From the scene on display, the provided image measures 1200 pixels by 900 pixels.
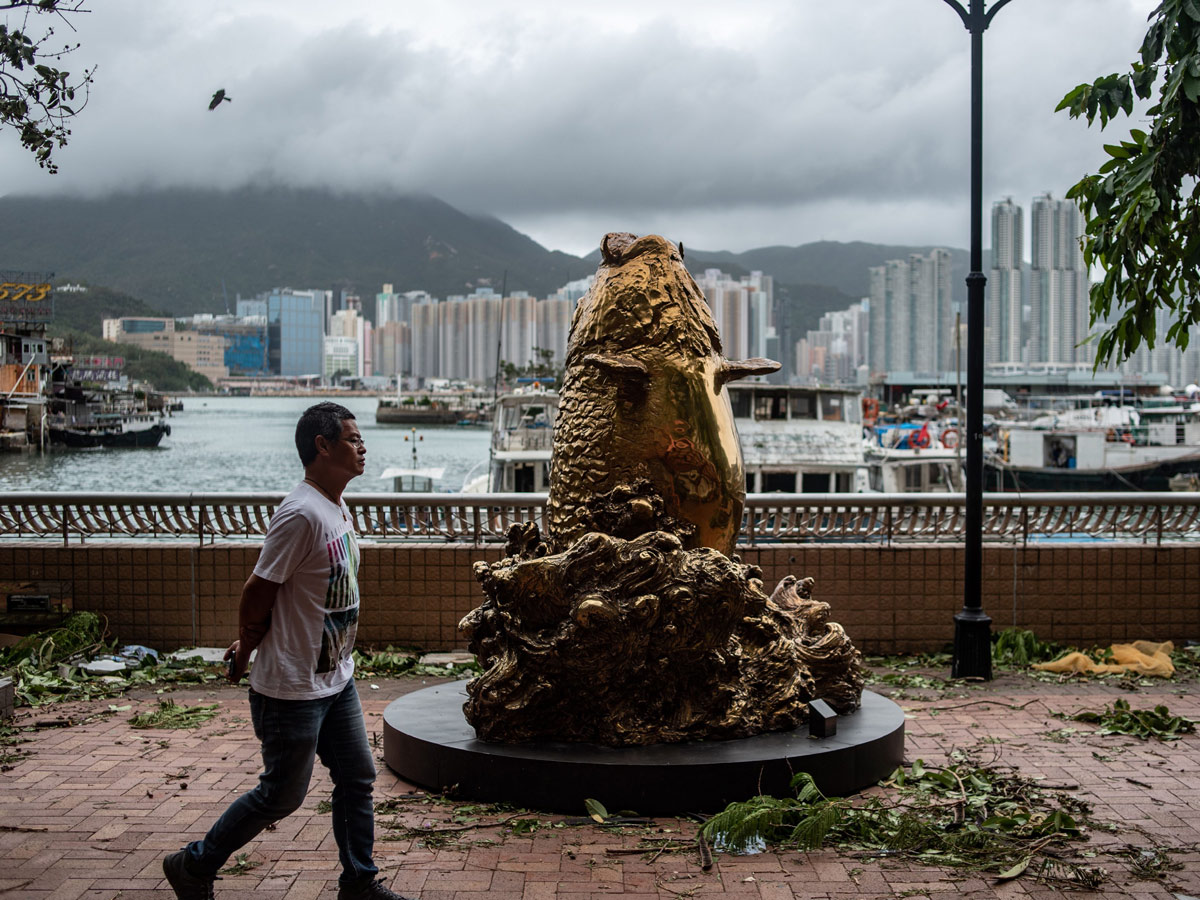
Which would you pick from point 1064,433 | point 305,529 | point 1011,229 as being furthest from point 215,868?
point 1011,229

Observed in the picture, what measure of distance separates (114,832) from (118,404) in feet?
72.7

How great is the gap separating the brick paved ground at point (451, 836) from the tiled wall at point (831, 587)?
76.1 inches

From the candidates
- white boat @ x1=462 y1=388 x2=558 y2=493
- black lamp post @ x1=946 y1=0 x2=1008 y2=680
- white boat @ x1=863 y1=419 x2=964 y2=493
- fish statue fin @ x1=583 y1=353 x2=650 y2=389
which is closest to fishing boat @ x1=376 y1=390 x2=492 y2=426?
white boat @ x1=863 y1=419 x2=964 y2=493

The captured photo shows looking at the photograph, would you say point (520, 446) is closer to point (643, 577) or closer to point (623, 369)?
point (623, 369)

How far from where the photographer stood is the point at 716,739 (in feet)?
16.8

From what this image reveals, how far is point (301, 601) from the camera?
11.7ft

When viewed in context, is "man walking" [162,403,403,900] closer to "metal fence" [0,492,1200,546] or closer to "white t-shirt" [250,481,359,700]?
"white t-shirt" [250,481,359,700]

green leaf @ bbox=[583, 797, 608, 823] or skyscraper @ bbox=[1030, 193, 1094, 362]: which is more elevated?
skyscraper @ bbox=[1030, 193, 1094, 362]

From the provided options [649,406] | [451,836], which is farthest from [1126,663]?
[451,836]

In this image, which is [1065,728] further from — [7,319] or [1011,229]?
[1011,229]

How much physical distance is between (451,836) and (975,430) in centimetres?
508

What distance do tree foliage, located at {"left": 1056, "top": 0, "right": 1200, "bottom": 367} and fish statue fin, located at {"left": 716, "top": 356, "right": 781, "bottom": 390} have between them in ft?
5.45

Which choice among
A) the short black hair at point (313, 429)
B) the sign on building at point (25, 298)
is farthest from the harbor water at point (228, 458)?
the sign on building at point (25, 298)

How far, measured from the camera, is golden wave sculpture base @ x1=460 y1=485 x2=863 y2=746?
16.1 ft
